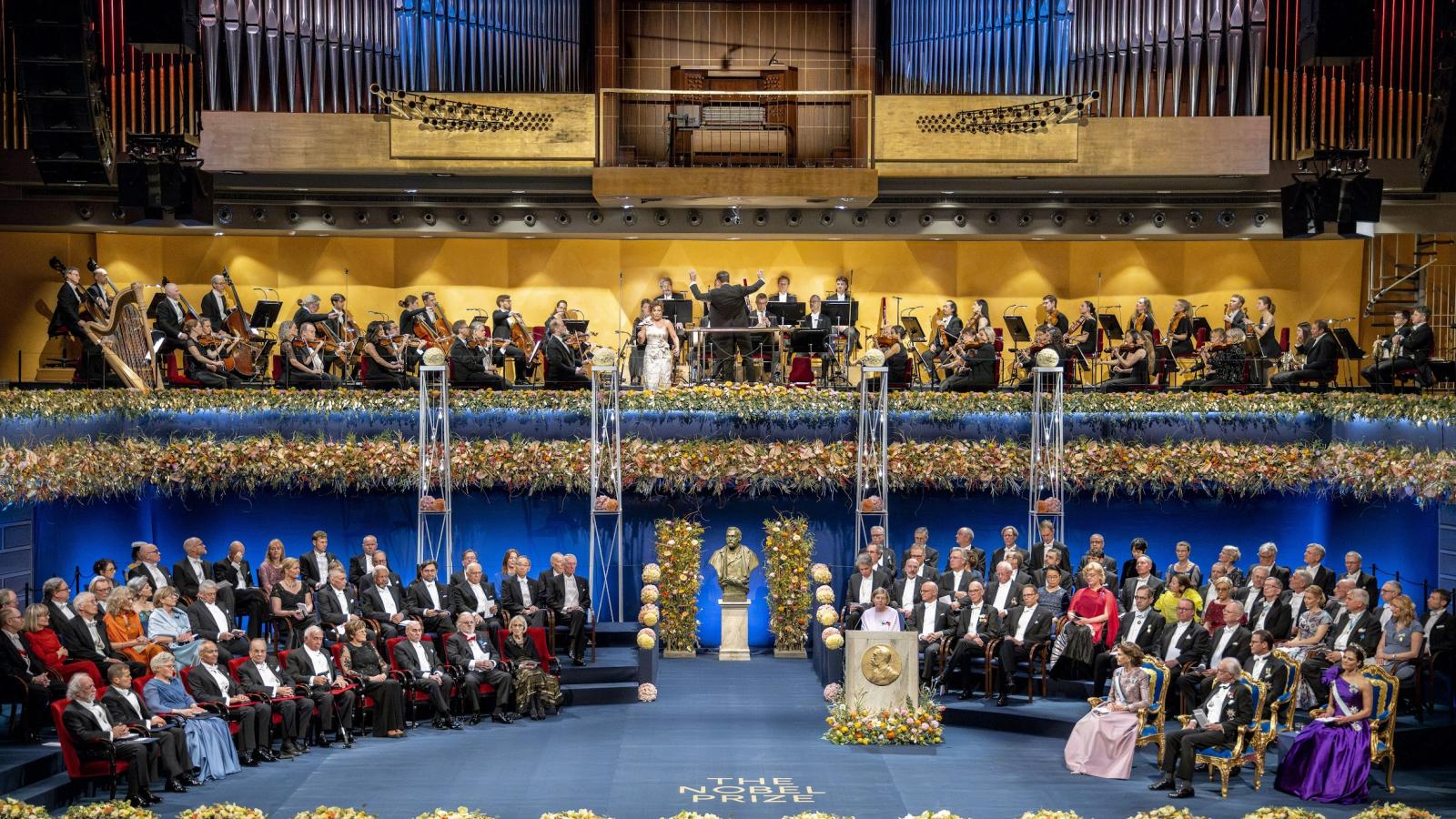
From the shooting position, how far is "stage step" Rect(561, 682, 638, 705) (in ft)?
46.8

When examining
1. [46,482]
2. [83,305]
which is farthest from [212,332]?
[46,482]

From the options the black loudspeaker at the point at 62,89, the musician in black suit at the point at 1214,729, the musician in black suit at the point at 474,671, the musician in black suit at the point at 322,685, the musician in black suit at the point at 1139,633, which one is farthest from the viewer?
the black loudspeaker at the point at 62,89

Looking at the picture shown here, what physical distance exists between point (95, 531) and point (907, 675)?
839 centimetres

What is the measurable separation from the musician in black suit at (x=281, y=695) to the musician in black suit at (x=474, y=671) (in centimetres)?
157

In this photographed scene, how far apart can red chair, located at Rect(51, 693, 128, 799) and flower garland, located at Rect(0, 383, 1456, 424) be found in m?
6.19

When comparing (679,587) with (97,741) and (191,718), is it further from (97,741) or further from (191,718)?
(97,741)

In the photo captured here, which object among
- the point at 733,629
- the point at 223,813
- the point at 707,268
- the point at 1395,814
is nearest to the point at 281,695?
the point at 223,813

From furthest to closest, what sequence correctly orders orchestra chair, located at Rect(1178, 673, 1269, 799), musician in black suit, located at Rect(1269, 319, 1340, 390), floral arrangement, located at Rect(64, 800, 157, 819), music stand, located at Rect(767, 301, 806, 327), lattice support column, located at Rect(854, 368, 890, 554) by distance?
music stand, located at Rect(767, 301, 806, 327), musician in black suit, located at Rect(1269, 319, 1340, 390), lattice support column, located at Rect(854, 368, 890, 554), orchestra chair, located at Rect(1178, 673, 1269, 799), floral arrangement, located at Rect(64, 800, 157, 819)

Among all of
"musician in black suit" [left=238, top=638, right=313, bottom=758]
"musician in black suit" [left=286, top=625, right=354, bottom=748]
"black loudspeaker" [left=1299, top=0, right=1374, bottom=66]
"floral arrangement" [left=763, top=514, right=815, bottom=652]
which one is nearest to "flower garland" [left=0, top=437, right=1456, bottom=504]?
"floral arrangement" [left=763, top=514, right=815, bottom=652]

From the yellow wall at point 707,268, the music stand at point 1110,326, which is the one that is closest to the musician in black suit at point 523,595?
the music stand at point 1110,326

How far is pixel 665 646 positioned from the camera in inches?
647

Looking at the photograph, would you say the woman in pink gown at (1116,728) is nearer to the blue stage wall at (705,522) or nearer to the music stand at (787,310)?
the blue stage wall at (705,522)

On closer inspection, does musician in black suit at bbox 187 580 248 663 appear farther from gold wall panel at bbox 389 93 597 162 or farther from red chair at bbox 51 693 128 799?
gold wall panel at bbox 389 93 597 162

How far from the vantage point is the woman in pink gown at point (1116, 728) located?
38.3 ft
